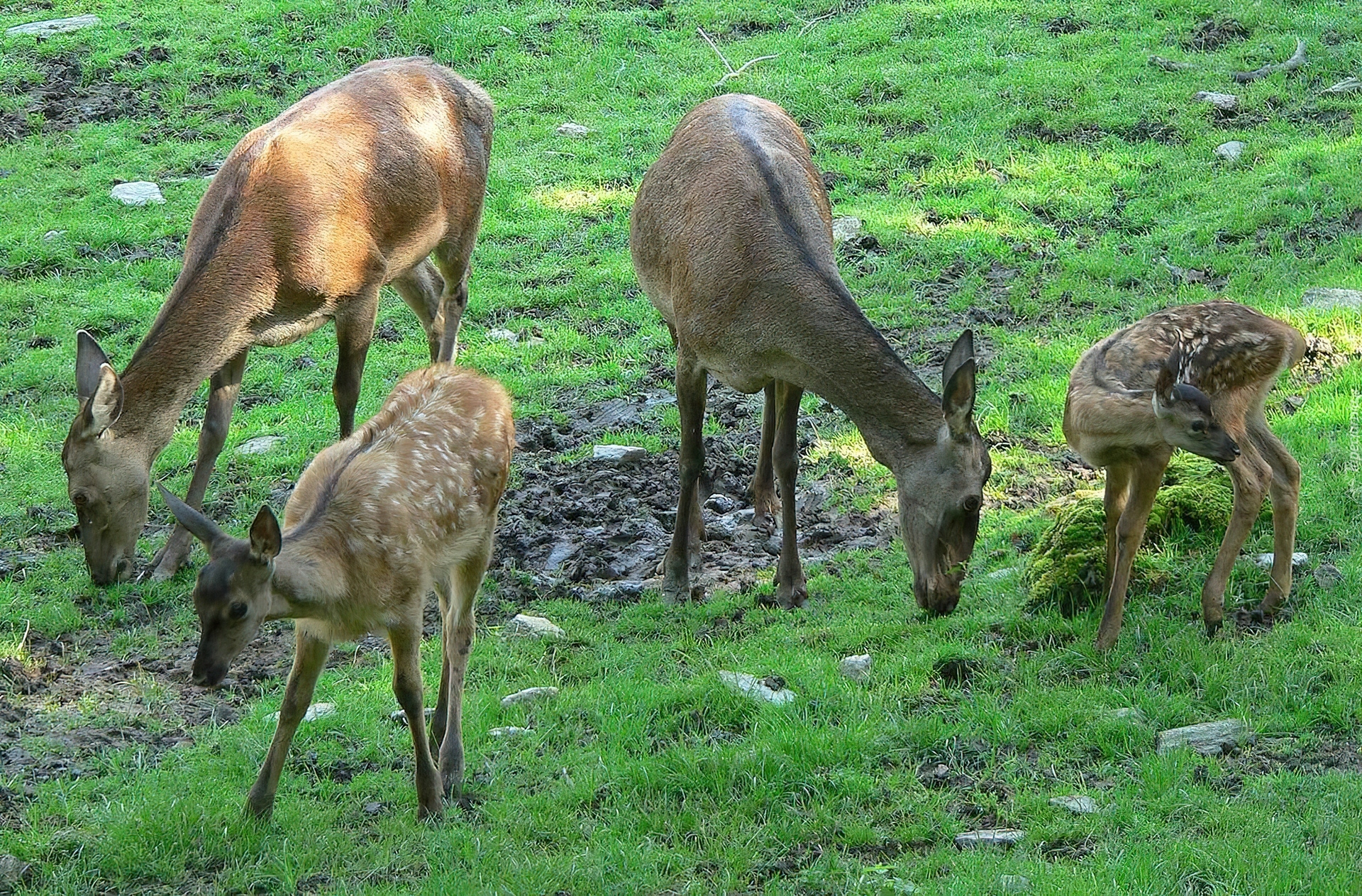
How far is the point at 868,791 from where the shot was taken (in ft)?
17.1

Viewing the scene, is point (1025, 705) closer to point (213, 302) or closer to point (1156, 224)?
point (213, 302)

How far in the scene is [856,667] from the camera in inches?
245

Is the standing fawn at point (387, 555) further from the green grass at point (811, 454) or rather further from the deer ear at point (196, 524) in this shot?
the green grass at point (811, 454)

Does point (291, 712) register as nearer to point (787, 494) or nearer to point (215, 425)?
point (787, 494)

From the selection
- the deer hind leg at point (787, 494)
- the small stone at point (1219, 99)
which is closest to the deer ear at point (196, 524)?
the deer hind leg at point (787, 494)

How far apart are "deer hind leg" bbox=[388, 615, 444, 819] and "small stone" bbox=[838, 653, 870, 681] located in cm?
185

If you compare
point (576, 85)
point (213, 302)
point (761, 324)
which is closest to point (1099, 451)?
point (761, 324)

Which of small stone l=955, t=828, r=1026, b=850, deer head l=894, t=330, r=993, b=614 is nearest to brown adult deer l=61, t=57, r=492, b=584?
deer head l=894, t=330, r=993, b=614

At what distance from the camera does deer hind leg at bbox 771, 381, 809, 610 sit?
7.18 meters

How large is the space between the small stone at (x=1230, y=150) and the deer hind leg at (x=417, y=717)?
8372 millimetres

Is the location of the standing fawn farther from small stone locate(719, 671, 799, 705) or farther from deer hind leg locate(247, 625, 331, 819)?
small stone locate(719, 671, 799, 705)

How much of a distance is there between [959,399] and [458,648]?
8.15 feet

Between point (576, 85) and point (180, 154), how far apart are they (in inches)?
146

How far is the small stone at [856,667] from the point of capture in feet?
20.2
